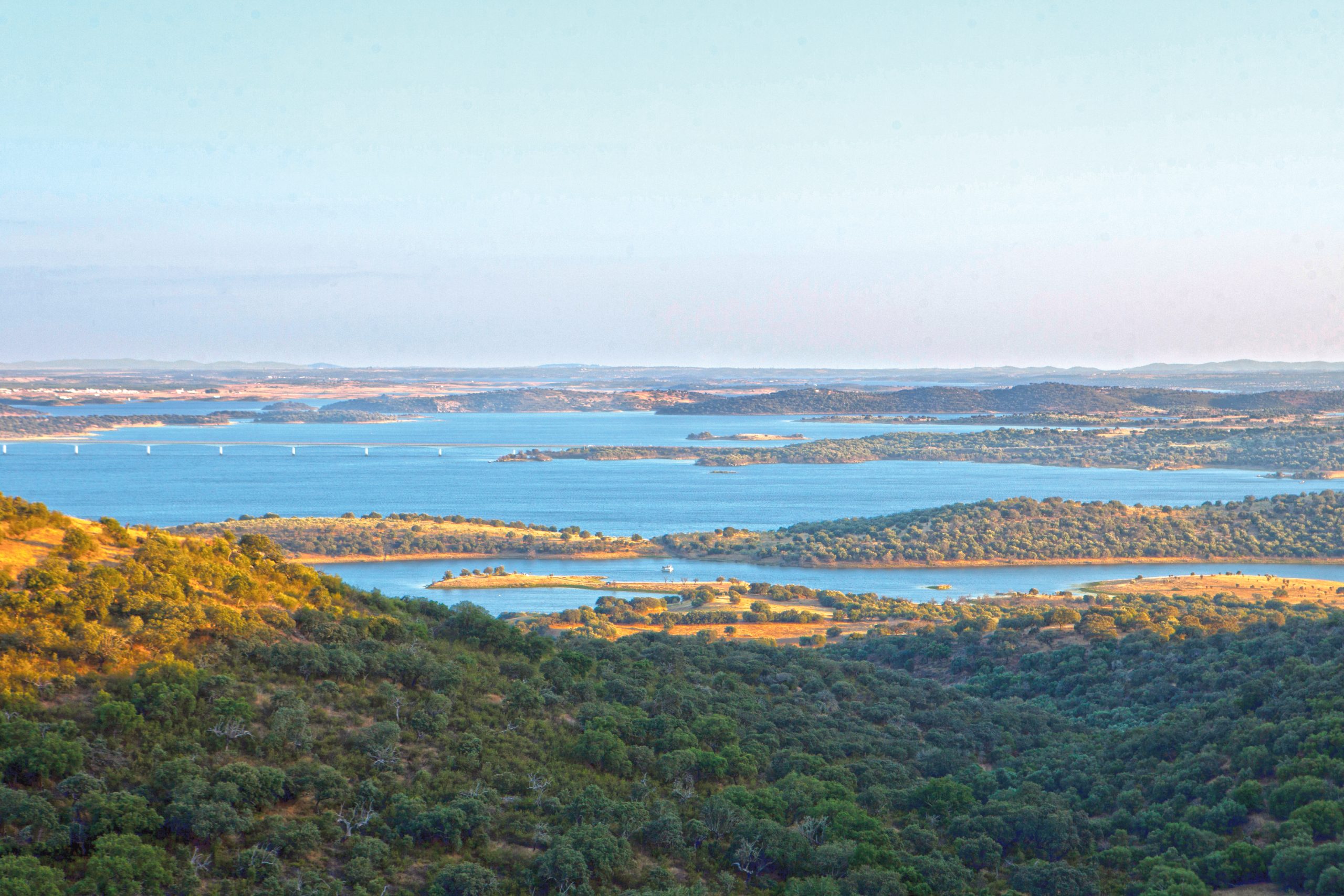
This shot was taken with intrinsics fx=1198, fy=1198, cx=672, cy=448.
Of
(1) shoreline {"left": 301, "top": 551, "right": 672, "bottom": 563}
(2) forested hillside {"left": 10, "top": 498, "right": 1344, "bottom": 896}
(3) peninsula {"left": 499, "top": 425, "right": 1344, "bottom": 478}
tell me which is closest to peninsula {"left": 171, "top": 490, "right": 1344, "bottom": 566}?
(1) shoreline {"left": 301, "top": 551, "right": 672, "bottom": 563}

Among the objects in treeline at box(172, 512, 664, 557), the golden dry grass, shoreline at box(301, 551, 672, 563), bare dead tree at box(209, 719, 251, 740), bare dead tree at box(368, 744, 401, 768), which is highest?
bare dead tree at box(209, 719, 251, 740)

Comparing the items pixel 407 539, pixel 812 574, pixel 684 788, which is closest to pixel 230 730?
pixel 684 788

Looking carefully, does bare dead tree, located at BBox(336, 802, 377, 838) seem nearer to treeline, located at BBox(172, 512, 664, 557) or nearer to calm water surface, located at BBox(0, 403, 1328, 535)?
treeline, located at BBox(172, 512, 664, 557)

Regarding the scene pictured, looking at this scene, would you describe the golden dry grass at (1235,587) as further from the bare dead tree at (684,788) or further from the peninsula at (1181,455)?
the peninsula at (1181,455)

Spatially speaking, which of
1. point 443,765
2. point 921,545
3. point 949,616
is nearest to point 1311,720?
point 443,765

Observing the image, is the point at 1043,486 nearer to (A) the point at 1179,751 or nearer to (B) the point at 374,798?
(A) the point at 1179,751

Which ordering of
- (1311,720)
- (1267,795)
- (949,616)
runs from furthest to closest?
(949,616)
(1311,720)
(1267,795)

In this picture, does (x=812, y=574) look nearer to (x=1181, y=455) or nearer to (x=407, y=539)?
(x=407, y=539)
